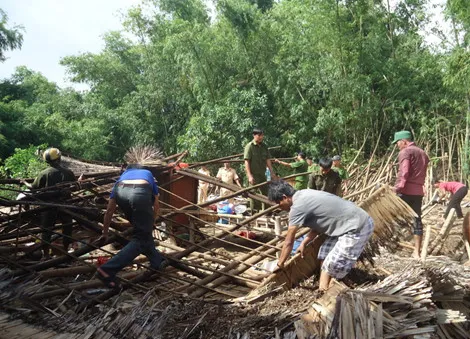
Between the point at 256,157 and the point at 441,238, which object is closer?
the point at 441,238

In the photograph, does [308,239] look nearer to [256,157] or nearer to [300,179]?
[256,157]

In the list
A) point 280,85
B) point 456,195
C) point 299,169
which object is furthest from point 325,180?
point 280,85

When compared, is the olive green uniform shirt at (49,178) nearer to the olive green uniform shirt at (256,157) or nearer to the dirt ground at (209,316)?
the dirt ground at (209,316)

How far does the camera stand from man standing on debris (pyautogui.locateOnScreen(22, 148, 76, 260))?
189 inches

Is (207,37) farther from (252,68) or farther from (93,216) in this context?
(93,216)

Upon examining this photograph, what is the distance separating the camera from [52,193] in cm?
484

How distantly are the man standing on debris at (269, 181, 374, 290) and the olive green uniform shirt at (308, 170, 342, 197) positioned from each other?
2775 mm

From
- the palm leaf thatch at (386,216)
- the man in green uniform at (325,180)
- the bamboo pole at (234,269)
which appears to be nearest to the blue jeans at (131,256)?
the bamboo pole at (234,269)

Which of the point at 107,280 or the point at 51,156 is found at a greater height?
the point at 51,156

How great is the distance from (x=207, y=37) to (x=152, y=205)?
1238 centimetres

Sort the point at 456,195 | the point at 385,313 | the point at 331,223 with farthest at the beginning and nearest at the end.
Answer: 1. the point at 456,195
2. the point at 331,223
3. the point at 385,313

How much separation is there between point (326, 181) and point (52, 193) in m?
3.81

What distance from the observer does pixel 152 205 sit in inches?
165

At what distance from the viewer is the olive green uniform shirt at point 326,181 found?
21.2ft
